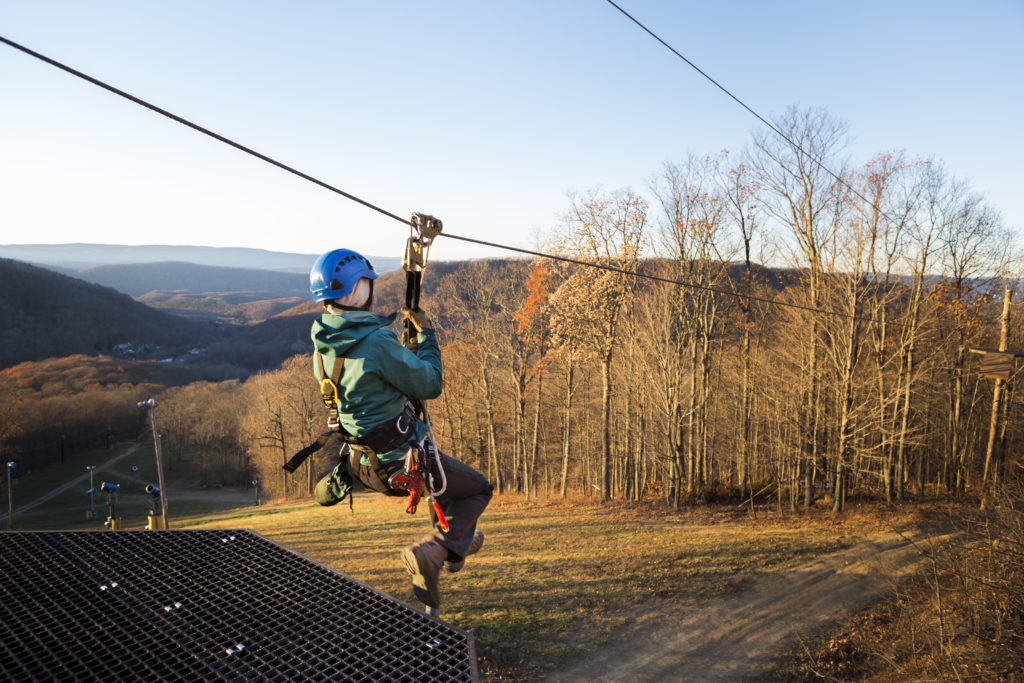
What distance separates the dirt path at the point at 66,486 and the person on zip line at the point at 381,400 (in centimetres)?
6421

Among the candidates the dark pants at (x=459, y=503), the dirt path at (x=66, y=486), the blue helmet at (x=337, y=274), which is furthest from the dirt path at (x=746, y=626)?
the dirt path at (x=66, y=486)

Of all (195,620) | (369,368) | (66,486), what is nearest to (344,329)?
(369,368)

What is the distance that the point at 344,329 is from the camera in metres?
3.20

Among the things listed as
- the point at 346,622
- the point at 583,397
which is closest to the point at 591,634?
the point at 346,622

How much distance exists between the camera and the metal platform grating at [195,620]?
2742mm

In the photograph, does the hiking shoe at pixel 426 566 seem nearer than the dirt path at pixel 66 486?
Yes

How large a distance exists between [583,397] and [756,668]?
2476cm

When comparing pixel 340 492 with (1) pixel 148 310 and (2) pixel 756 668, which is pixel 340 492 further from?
(1) pixel 148 310

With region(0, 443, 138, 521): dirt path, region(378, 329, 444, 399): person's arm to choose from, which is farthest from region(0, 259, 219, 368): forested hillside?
region(378, 329, 444, 399): person's arm

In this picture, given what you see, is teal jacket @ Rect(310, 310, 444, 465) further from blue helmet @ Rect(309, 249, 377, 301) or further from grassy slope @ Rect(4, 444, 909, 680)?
grassy slope @ Rect(4, 444, 909, 680)

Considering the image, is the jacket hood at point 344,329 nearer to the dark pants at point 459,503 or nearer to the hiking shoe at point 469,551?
the dark pants at point 459,503

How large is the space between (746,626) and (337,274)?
10.9 meters

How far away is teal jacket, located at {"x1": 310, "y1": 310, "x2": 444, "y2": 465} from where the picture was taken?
→ 3170 mm

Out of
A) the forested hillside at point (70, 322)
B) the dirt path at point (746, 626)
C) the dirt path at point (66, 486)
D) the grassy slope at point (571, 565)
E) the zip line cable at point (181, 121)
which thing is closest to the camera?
the zip line cable at point (181, 121)
